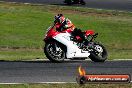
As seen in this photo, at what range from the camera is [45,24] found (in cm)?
3431

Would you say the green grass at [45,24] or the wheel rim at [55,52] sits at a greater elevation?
the wheel rim at [55,52]

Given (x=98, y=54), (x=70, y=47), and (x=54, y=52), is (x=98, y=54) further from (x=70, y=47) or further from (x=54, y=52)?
(x=54, y=52)

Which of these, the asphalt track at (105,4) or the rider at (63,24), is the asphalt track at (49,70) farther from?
the asphalt track at (105,4)

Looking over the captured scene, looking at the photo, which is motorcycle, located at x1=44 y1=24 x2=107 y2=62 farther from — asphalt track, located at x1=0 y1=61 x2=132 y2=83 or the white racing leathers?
asphalt track, located at x1=0 y1=61 x2=132 y2=83

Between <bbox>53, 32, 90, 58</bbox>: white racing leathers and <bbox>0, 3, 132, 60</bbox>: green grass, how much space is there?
24.4ft

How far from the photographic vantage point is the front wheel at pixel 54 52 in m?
16.7

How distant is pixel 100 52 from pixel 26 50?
10.2 metres

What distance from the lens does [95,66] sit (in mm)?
15617

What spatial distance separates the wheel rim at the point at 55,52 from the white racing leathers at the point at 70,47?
25 centimetres

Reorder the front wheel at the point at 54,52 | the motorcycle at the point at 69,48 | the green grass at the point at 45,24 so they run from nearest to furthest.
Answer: the front wheel at the point at 54,52 < the motorcycle at the point at 69,48 < the green grass at the point at 45,24

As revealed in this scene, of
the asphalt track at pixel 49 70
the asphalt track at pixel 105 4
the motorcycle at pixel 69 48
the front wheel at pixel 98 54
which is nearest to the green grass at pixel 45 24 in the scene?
the asphalt track at pixel 105 4

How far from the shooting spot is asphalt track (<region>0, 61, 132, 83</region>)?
1309 centimetres

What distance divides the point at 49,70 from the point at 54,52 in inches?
89.9

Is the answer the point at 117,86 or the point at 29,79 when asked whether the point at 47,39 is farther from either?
the point at 117,86
